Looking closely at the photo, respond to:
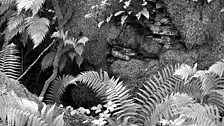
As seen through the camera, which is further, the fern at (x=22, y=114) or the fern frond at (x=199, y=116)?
the fern frond at (x=199, y=116)

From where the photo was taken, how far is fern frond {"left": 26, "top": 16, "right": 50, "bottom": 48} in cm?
536

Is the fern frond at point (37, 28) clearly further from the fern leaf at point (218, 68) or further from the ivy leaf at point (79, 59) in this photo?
the fern leaf at point (218, 68)

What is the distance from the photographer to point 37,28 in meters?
5.52

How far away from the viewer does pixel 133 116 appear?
173 inches

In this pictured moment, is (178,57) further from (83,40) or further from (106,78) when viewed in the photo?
(83,40)

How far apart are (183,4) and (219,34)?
0.73m

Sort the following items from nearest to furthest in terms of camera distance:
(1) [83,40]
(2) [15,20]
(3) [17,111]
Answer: (3) [17,111] < (1) [83,40] < (2) [15,20]

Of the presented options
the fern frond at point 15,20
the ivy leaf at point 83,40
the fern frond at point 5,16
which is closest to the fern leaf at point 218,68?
the ivy leaf at point 83,40

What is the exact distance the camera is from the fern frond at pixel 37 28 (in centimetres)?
536

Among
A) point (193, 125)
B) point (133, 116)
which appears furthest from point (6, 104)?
point (193, 125)

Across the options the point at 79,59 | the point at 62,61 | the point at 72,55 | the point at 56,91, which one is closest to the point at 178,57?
the point at 79,59

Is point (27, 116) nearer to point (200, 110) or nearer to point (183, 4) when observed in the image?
point (200, 110)

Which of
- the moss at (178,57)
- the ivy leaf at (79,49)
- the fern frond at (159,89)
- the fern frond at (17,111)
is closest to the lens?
the fern frond at (17,111)

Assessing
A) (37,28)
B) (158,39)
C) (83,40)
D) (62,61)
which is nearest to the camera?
(158,39)
